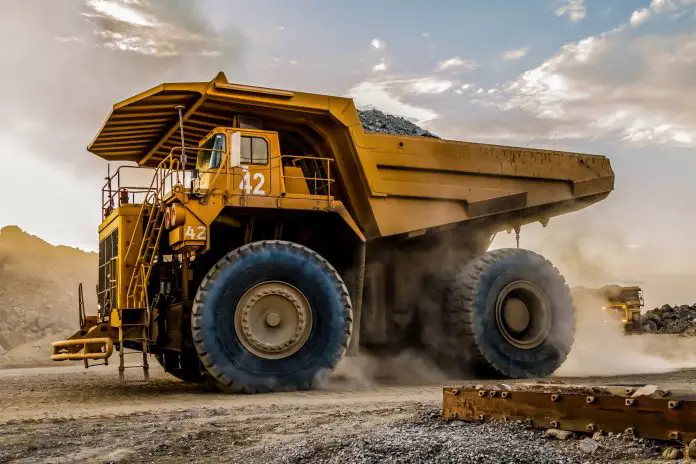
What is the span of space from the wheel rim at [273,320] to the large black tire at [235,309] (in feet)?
0.18

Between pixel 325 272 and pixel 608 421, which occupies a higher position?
pixel 325 272

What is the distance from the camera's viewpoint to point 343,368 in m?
12.9

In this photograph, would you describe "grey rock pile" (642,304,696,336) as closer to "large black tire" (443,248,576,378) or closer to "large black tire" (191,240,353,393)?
"large black tire" (443,248,576,378)

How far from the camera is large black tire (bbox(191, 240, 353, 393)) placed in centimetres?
1035

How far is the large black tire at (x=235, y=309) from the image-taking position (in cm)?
1035

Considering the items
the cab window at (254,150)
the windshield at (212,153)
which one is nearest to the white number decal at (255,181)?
the cab window at (254,150)

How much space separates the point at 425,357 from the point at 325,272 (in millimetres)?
3015

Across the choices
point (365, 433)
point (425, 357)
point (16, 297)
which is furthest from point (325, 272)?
point (16, 297)

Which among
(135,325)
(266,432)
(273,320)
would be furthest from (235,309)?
(266,432)

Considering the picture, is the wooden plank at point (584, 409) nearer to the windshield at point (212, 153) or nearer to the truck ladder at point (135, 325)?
the truck ladder at point (135, 325)

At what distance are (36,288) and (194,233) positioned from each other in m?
33.8

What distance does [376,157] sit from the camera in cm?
1213

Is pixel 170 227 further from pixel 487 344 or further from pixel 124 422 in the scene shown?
pixel 487 344

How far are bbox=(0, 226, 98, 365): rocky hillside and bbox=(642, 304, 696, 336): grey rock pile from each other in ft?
63.0
